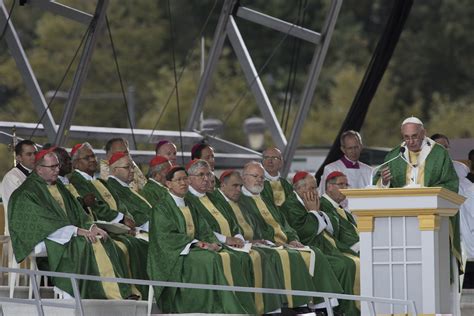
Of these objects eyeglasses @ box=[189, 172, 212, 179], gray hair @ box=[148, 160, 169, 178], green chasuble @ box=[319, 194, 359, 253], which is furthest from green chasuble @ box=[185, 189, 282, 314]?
green chasuble @ box=[319, 194, 359, 253]

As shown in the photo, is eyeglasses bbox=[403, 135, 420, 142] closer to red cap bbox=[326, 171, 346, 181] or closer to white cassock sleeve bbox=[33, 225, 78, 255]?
white cassock sleeve bbox=[33, 225, 78, 255]

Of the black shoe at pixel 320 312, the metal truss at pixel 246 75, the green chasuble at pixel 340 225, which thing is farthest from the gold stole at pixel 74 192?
the metal truss at pixel 246 75

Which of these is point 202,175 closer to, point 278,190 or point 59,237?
point 59,237

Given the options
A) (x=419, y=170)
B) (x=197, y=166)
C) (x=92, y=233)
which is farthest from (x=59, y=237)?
(x=419, y=170)

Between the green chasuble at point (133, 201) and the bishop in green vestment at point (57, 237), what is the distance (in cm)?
117

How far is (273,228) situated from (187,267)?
1.66 m

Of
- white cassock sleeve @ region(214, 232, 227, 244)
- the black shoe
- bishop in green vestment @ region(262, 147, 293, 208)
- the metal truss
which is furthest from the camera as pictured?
the metal truss

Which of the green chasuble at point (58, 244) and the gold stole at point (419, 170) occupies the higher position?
the gold stole at point (419, 170)

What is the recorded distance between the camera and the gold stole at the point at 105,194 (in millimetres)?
14109

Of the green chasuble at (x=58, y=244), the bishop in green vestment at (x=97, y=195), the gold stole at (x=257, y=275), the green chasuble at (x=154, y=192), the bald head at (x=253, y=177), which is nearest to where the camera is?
the green chasuble at (x=58, y=244)

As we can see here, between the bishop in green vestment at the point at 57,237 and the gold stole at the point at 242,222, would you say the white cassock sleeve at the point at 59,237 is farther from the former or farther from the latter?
the gold stole at the point at 242,222

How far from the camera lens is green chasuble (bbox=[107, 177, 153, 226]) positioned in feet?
46.9

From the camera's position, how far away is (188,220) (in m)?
13.0

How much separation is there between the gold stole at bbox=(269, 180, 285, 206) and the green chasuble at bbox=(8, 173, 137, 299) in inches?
95.0
